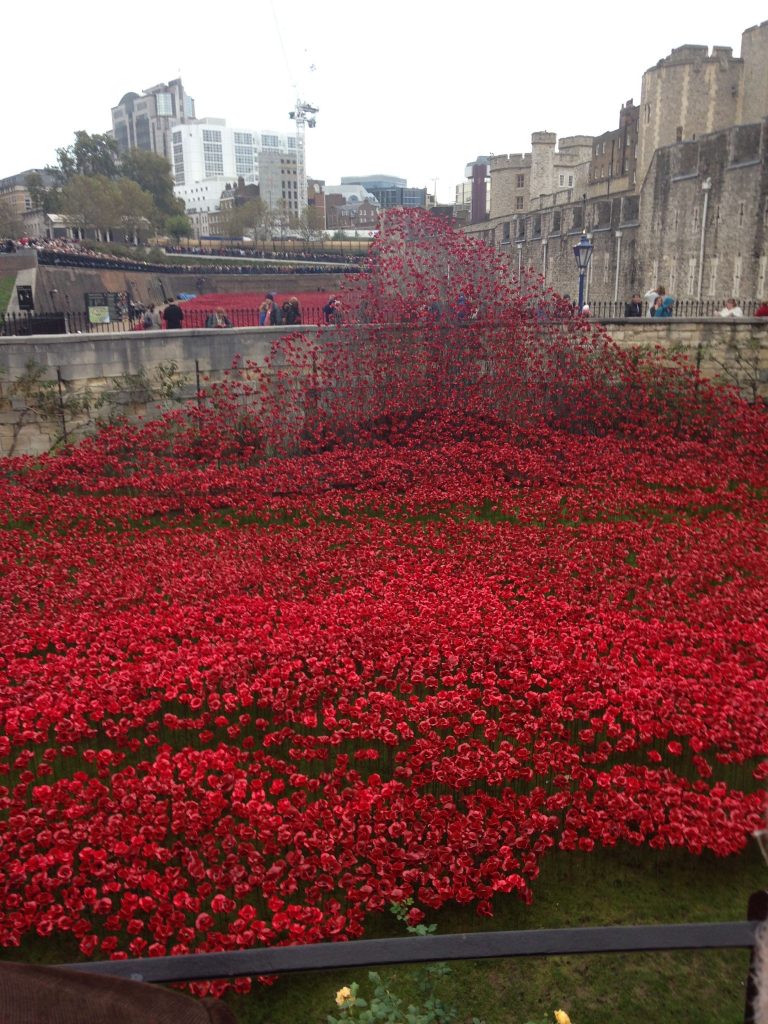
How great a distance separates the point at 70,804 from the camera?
179 inches

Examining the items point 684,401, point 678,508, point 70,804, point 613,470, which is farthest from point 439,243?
point 70,804

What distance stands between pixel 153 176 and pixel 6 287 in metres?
57.6

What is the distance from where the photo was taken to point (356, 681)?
5707 millimetres

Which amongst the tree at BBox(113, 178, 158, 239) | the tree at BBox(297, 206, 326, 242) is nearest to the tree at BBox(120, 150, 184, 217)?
the tree at BBox(297, 206, 326, 242)

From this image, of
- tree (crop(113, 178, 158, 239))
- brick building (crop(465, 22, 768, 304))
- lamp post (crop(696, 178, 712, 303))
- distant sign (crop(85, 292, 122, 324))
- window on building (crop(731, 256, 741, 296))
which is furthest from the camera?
tree (crop(113, 178, 158, 239))

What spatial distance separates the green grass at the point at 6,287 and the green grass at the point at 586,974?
97.3 feet

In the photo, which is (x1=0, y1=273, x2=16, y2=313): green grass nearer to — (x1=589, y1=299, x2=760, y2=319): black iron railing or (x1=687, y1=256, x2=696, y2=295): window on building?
(x1=589, y1=299, x2=760, y2=319): black iron railing

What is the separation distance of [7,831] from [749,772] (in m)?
3.94

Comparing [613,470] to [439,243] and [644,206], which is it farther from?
[644,206]

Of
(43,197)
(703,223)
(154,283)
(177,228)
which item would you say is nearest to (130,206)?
(43,197)

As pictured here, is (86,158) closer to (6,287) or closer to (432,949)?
(6,287)

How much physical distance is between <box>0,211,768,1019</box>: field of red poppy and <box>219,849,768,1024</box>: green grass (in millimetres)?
164

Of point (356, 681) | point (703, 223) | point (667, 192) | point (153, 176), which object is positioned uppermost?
point (153, 176)

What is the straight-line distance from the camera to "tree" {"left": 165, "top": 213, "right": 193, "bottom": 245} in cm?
7861
